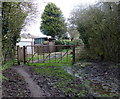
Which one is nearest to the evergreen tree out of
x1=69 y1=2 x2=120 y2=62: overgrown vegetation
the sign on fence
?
x1=69 y1=2 x2=120 y2=62: overgrown vegetation

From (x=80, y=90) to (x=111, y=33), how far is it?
319cm

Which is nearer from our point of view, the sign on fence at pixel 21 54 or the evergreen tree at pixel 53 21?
the sign on fence at pixel 21 54

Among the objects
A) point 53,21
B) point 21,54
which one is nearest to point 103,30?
point 21,54

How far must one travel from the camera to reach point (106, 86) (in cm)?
345

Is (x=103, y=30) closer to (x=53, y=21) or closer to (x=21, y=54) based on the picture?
(x=21, y=54)

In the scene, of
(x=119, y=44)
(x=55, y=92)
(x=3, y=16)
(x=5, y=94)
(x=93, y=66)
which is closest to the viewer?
(x=5, y=94)

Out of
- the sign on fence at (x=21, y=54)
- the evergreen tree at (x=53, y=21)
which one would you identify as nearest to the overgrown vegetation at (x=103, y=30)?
the sign on fence at (x=21, y=54)

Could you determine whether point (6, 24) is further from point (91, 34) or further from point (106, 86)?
point (91, 34)

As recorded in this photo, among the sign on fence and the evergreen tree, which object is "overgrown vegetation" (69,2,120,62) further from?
the evergreen tree

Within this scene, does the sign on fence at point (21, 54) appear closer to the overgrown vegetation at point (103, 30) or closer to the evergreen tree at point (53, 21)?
the overgrown vegetation at point (103, 30)

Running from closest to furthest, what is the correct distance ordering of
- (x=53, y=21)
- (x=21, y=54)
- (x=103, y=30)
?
(x=103, y=30)
(x=21, y=54)
(x=53, y=21)

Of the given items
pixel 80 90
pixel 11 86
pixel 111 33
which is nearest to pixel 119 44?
pixel 111 33

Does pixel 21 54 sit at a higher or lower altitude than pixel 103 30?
lower

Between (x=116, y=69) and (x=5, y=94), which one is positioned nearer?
(x=5, y=94)
